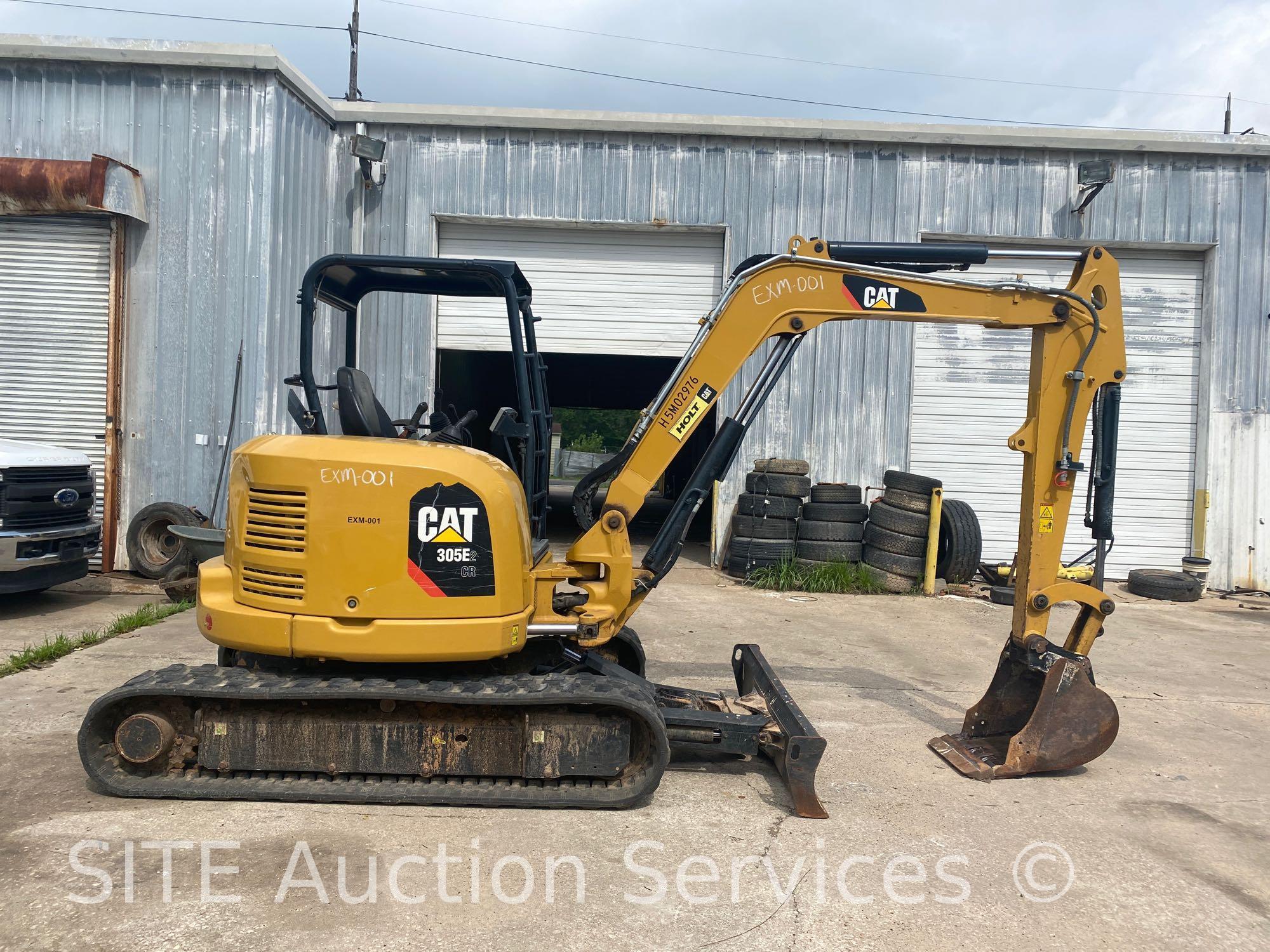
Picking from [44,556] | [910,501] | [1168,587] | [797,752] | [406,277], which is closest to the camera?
[797,752]

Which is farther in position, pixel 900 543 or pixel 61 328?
pixel 900 543

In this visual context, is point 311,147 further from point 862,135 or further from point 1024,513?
point 1024,513

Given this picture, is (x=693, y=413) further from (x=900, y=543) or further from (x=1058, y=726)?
(x=900, y=543)

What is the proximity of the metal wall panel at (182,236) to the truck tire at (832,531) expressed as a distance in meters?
6.72

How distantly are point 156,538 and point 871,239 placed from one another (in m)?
10.1

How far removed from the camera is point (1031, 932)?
364 cm

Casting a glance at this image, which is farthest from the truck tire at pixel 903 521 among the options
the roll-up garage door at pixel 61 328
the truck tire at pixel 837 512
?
the roll-up garage door at pixel 61 328

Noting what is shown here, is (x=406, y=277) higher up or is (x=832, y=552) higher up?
(x=406, y=277)

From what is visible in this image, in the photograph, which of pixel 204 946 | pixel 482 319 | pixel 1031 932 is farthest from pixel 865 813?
pixel 482 319

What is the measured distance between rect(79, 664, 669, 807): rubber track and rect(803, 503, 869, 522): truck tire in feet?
24.9

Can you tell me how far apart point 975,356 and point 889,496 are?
2.92 metres

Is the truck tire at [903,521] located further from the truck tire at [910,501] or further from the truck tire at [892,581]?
the truck tire at [892,581]

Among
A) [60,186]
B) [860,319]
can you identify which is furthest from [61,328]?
[860,319]

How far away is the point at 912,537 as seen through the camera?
11.5m
